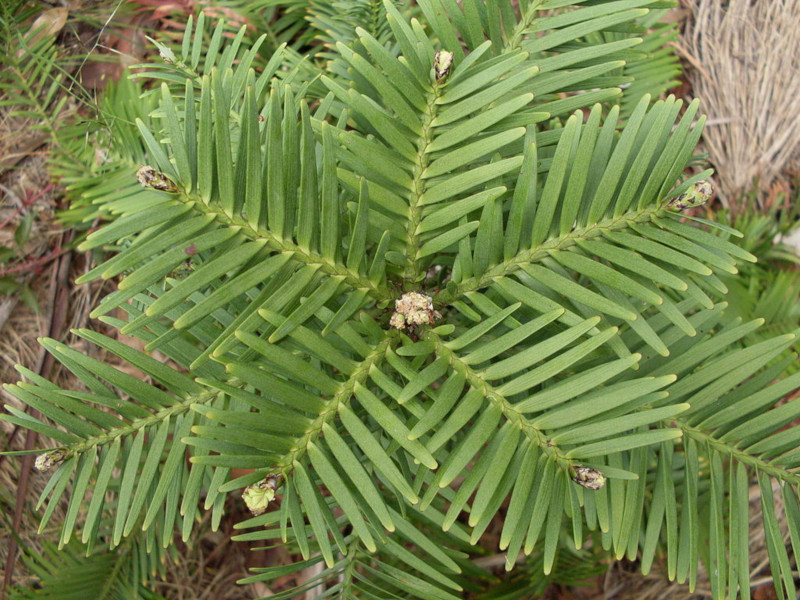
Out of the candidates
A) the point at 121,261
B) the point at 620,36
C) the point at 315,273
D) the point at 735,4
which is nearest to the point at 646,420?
the point at 315,273

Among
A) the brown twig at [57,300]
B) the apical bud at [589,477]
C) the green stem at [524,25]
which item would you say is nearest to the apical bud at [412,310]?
the apical bud at [589,477]

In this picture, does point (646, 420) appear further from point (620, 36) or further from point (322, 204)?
point (620, 36)

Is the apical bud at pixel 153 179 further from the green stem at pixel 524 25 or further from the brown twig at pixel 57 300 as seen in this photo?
the brown twig at pixel 57 300

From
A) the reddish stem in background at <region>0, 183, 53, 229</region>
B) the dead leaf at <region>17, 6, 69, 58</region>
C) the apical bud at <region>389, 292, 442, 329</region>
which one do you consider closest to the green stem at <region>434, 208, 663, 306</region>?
the apical bud at <region>389, 292, 442, 329</region>

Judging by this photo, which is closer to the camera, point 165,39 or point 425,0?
point 425,0

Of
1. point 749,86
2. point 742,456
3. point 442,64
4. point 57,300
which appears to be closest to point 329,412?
point 442,64

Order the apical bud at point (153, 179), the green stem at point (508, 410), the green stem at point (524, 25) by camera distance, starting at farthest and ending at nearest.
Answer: the green stem at point (524, 25), the green stem at point (508, 410), the apical bud at point (153, 179)
